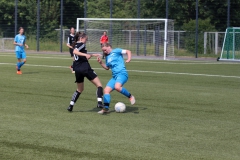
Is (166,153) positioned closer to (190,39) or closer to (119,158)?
(119,158)

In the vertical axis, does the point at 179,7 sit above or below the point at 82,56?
above

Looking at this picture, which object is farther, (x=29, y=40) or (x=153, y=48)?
→ (x=29, y=40)

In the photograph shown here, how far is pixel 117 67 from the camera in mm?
11945

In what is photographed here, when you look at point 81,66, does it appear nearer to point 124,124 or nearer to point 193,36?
point 124,124

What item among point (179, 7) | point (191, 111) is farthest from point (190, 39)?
point (191, 111)

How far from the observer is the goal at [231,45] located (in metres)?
34.8

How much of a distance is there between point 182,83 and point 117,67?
6889mm

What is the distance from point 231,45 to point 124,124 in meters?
26.6

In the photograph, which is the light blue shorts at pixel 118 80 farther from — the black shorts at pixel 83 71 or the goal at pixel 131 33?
the goal at pixel 131 33

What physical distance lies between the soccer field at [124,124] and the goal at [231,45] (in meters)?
18.2

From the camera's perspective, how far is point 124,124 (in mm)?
10125

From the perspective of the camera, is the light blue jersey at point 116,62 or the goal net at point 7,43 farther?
the goal net at point 7,43

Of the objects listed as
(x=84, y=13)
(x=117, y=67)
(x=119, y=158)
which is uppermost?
(x=84, y=13)

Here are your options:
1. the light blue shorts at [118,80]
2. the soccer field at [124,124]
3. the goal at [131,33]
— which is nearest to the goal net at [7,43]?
the goal at [131,33]
